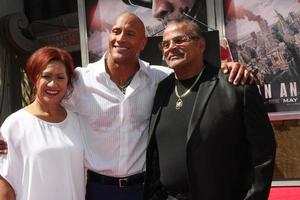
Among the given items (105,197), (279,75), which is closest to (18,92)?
(279,75)

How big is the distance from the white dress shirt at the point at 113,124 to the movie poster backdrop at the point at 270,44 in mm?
2135

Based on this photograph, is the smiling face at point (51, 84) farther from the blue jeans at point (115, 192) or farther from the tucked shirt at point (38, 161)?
the blue jeans at point (115, 192)

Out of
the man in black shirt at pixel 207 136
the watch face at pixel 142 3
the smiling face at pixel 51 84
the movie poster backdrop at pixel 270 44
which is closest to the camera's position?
the man in black shirt at pixel 207 136

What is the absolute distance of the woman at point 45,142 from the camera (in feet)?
7.51

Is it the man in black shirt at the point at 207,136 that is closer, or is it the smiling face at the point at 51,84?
the man in black shirt at the point at 207,136

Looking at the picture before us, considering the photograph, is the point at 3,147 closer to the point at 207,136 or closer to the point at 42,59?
the point at 42,59

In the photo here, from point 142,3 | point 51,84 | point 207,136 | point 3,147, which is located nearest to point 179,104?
point 207,136

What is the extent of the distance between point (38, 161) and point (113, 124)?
48 cm

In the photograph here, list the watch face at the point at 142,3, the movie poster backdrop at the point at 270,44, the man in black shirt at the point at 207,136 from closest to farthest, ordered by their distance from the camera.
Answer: the man in black shirt at the point at 207,136, the movie poster backdrop at the point at 270,44, the watch face at the point at 142,3

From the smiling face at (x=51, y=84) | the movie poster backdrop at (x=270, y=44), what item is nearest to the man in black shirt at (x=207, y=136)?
the smiling face at (x=51, y=84)

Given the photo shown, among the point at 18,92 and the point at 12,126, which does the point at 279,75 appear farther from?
the point at 18,92

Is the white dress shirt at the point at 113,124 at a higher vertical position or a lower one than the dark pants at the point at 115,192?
higher

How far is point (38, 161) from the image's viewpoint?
229 centimetres

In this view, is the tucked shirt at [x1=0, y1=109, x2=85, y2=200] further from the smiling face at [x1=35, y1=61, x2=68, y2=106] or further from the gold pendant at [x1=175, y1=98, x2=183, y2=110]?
the gold pendant at [x1=175, y1=98, x2=183, y2=110]
